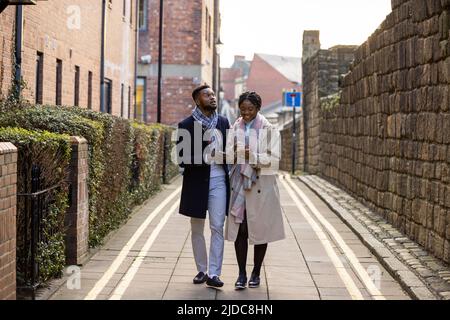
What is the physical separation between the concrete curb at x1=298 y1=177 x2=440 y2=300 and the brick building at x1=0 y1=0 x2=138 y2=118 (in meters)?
5.46

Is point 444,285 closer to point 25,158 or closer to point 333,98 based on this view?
point 25,158

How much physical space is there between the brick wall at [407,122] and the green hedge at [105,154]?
12.9ft

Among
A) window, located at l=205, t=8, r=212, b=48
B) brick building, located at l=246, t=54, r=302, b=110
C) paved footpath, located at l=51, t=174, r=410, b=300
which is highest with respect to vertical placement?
brick building, located at l=246, t=54, r=302, b=110

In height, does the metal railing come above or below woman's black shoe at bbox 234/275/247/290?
above

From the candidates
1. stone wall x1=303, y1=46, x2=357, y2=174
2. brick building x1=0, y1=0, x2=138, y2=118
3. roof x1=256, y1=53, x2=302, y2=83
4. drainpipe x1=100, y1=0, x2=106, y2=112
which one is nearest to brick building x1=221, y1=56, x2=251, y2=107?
roof x1=256, y1=53, x2=302, y2=83

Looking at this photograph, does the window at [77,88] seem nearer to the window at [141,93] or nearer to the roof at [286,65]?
the window at [141,93]

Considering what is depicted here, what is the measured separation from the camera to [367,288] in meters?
7.70

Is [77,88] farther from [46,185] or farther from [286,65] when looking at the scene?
[286,65]

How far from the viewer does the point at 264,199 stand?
24.9 feet

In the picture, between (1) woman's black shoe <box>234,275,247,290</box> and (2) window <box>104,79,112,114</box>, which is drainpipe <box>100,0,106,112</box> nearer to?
(2) window <box>104,79,112,114</box>

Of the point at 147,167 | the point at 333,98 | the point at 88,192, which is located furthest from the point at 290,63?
the point at 88,192

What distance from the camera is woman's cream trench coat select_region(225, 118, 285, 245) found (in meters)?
7.56

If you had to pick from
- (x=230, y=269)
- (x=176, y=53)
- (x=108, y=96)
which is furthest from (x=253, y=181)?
(x=176, y=53)
